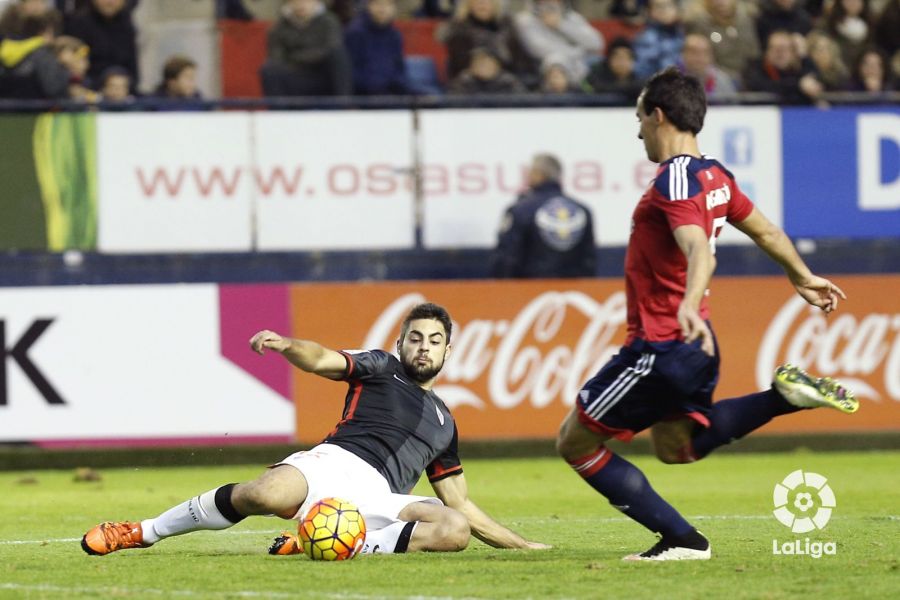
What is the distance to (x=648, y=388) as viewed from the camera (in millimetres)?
7215

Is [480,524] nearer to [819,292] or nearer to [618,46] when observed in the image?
[819,292]

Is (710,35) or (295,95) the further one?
(710,35)

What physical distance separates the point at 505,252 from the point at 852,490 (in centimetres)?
413

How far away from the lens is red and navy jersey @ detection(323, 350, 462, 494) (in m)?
8.16

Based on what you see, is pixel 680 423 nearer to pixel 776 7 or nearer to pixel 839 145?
pixel 839 145

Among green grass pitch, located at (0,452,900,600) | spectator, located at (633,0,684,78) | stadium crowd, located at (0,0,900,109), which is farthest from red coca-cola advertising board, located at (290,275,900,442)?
spectator, located at (633,0,684,78)

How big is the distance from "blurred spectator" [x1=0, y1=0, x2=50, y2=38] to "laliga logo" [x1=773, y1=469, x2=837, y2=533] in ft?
25.5

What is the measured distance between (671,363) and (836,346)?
8.03 metres

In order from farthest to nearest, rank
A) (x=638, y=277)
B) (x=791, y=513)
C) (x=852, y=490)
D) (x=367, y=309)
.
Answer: (x=367, y=309) → (x=852, y=490) → (x=791, y=513) → (x=638, y=277)

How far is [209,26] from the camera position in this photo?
56.7ft

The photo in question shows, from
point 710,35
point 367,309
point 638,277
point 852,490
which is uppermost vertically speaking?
point 710,35

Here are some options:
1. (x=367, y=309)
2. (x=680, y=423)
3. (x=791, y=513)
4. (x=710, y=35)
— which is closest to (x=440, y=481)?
(x=680, y=423)

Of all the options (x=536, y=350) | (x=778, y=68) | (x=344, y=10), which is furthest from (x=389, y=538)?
(x=344, y=10)

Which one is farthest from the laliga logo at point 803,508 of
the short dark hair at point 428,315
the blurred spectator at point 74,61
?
the blurred spectator at point 74,61
